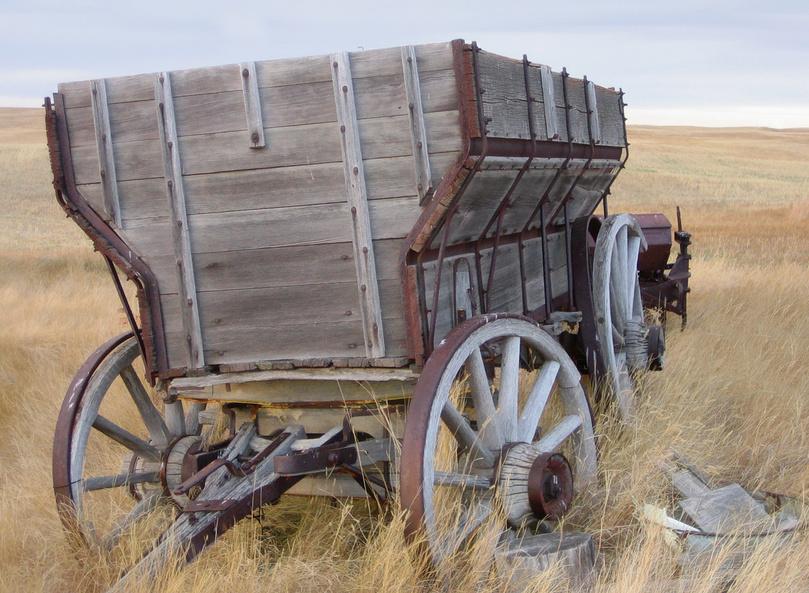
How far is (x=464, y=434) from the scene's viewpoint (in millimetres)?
3988

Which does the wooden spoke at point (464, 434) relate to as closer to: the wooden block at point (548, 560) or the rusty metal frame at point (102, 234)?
the wooden block at point (548, 560)

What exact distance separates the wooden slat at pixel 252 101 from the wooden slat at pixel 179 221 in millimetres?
326

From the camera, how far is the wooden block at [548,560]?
3.68 metres

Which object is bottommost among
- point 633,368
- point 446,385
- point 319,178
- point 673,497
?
point 673,497

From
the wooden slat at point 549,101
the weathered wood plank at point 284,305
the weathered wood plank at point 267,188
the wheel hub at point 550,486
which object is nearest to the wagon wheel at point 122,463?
the weathered wood plank at point 284,305

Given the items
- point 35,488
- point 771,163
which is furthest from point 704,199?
point 35,488

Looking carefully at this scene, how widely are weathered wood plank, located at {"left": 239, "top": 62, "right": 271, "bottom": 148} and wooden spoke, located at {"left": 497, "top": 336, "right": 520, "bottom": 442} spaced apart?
132 cm

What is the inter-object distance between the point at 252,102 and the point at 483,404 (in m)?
1.50

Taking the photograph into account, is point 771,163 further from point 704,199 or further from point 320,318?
point 320,318

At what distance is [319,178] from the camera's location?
396cm

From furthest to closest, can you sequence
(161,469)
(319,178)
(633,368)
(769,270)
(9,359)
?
(769,270) → (9,359) → (633,368) → (161,469) → (319,178)

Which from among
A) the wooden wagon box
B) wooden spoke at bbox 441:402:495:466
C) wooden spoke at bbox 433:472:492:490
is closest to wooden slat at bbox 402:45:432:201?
the wooden wagon box

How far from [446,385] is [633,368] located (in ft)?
8.80

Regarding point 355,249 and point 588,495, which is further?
point 588,495
